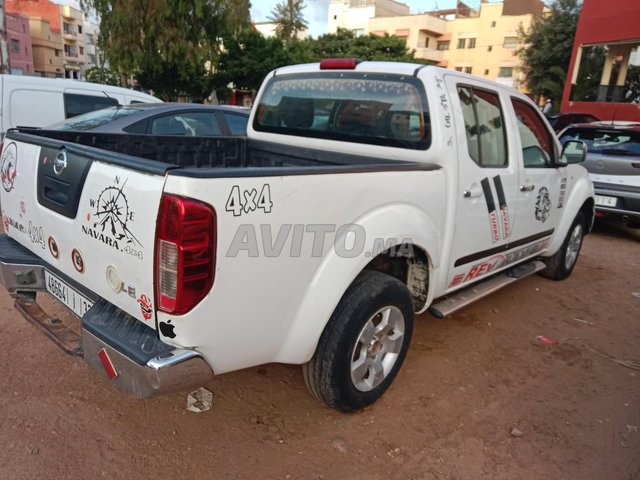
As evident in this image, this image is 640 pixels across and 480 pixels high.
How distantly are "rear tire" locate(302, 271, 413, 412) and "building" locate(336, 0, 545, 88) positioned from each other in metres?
45.0

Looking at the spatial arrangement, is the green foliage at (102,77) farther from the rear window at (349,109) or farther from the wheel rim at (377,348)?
the wheel rim at (377,348)

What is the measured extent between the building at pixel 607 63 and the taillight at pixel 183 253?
1760 centimetres

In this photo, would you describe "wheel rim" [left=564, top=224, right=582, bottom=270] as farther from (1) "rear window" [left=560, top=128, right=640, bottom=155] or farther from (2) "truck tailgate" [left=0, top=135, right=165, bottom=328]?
(2) "truck tailgate" [left=0, top=135, right=165, bottom=328]

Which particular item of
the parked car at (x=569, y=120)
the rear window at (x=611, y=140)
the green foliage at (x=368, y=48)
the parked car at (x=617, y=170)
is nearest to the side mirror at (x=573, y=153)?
the parked car at (x=617, y=170)

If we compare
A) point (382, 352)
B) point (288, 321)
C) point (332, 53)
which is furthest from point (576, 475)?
point (332, 53)

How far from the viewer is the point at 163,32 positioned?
17.9 m

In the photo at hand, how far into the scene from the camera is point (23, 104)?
596 cm

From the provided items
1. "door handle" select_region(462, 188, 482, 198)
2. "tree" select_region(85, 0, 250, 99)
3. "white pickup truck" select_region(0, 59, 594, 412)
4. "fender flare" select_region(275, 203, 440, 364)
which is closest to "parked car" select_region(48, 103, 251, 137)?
"white pickup truck" select_region(0, 59, 594, 412)

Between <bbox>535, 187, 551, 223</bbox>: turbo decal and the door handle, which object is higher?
the door handle

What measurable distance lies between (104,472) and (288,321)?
3.62ft

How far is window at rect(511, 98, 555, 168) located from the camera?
12.1 feet

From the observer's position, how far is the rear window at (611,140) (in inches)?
260

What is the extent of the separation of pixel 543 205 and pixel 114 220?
3.44 metres

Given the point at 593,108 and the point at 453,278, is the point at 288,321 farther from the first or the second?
the point at 593,108
